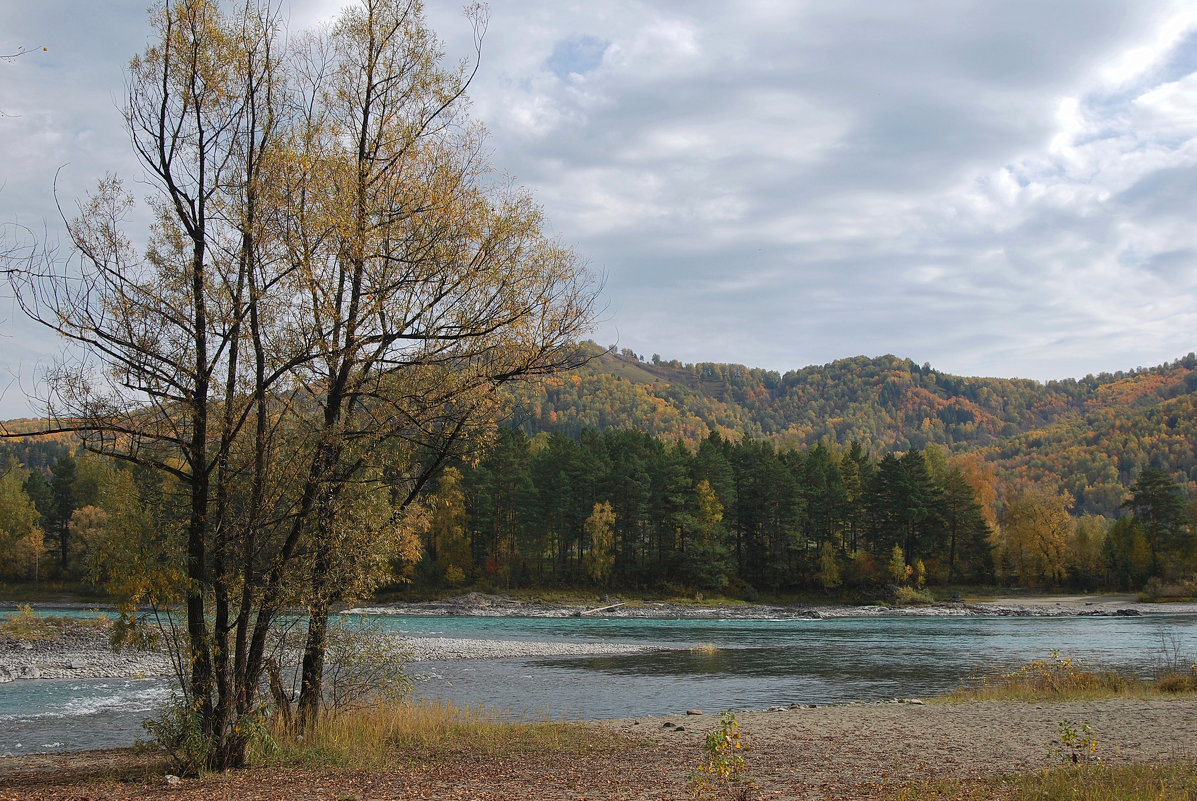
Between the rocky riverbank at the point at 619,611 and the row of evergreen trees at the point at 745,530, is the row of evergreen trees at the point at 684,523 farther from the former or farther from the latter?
the rocky riverbank at the point at 619,611

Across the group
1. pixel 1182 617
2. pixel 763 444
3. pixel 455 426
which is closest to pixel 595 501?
pixel 763 444

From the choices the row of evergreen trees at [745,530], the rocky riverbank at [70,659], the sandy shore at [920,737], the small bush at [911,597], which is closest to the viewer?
the sandy shore at [920,737]

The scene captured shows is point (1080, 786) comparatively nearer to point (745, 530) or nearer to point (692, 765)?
point (692, 765)

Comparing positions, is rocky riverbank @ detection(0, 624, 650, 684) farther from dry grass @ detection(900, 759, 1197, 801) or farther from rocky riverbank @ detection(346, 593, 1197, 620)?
rocky riverbank @ detection(346, 593, 1197, 620)

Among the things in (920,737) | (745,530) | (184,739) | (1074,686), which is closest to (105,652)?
(184,739)

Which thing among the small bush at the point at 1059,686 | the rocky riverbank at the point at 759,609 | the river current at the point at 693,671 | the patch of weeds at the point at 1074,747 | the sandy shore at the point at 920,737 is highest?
the patch of weeds at the point at 1074,747

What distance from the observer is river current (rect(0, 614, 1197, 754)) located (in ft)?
65.1

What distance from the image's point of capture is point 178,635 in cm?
1115

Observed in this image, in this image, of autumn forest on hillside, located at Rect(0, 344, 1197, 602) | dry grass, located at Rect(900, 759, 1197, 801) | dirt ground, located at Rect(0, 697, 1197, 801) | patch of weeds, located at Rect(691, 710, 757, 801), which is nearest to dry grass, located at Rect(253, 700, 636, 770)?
dirt ground, located at Rect(0, 697, 1197, 801)

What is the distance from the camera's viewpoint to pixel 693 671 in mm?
28516

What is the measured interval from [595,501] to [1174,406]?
185 m

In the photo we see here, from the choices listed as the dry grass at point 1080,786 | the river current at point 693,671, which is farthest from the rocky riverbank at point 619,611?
the dry grass at point 1080,786

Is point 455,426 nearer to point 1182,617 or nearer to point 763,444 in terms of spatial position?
point 1182,617

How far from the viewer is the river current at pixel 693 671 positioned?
19.8 metres
